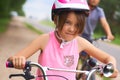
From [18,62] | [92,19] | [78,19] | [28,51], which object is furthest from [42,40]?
[92,19]

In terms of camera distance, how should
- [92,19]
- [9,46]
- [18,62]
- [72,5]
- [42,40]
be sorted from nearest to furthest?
[18,62]
[72,5]
[42,40]
[92,19]
[9,46]

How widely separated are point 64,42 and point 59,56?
0.11 m

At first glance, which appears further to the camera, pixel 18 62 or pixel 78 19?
pixel 78 19

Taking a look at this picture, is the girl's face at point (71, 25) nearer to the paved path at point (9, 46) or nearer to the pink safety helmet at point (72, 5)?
the pink safety helmet at point (72, 5)

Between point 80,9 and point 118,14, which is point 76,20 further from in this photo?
point 118,14

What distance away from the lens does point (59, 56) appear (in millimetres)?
3135

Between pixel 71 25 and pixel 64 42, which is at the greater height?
pixel 71 25

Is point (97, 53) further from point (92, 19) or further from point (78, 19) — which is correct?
point (92, 19)

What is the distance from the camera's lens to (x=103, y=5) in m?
46.2

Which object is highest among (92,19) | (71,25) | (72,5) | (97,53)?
(72,5)

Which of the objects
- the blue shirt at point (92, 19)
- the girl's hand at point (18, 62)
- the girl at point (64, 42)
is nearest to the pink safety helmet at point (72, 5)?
the girl at point (64, 42)

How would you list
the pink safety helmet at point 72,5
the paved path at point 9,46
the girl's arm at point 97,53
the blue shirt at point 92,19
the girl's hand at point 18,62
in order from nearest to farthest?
the girl's hand at point 18,62 → the pink safety helmet at point 72,5 → the girl's arm at point 97,53 → the blue shirt at point 92,19 → the paved path at point 9,46

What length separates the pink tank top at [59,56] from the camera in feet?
10.3

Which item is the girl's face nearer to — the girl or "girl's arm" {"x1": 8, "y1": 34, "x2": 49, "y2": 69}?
the girl
